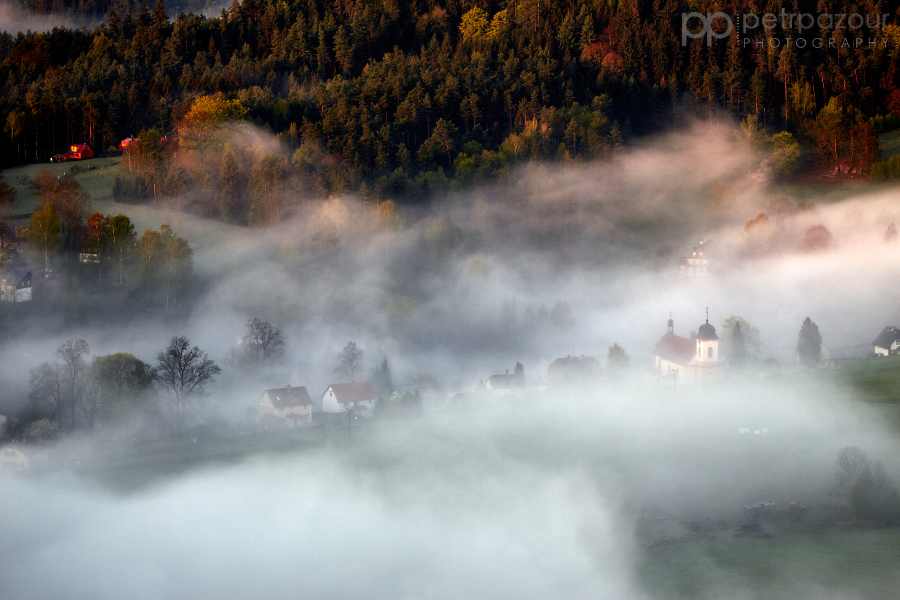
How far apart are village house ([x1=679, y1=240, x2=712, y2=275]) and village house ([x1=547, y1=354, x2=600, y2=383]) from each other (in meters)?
23.9

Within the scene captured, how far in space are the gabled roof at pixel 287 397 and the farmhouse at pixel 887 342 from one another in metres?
51.4

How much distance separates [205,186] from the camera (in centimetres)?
10012

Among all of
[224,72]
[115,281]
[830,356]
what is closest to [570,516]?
[830,356]

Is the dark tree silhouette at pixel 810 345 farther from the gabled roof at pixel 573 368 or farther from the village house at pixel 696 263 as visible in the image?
the village house at pixel 696 263

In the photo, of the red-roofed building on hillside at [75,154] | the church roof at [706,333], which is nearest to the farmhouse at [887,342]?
the church roof at [706,333]

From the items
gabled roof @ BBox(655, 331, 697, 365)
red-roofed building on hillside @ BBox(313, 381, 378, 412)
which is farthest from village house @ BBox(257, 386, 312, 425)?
gabled roof @ BBox(655, 331, 697, 365)

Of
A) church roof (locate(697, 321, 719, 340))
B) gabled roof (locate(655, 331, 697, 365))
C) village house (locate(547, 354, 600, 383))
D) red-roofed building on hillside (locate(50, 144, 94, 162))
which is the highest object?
A: red-roofed building on hillside (locate(50, 144, 94, 162))

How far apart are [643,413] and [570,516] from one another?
19417 mm

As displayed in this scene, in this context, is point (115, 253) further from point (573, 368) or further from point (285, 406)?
point (573, 368)

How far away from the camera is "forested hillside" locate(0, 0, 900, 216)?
11262cm

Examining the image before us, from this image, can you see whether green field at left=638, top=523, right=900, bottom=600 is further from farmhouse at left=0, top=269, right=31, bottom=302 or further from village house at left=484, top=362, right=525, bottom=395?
farmhouse at left=0, top=269, right=31, bottom=302

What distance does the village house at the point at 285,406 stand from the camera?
7056 cm

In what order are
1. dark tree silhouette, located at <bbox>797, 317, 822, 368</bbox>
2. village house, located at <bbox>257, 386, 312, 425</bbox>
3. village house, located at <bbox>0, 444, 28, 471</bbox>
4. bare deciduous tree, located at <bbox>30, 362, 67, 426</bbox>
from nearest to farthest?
village house, located at <bbox>0, 444, 28, 471</bbox> → bare deciduous tree, located at <bbox>30, 362, 67, 426</bbox> → village house, located at <bbox>257, 386, 312, 425</bbox> → dark tree silhouette, located at <bbox>797, 317, 822, 368</bbox>

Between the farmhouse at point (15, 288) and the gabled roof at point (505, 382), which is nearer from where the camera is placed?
the farmhouse at point (15, 288)
